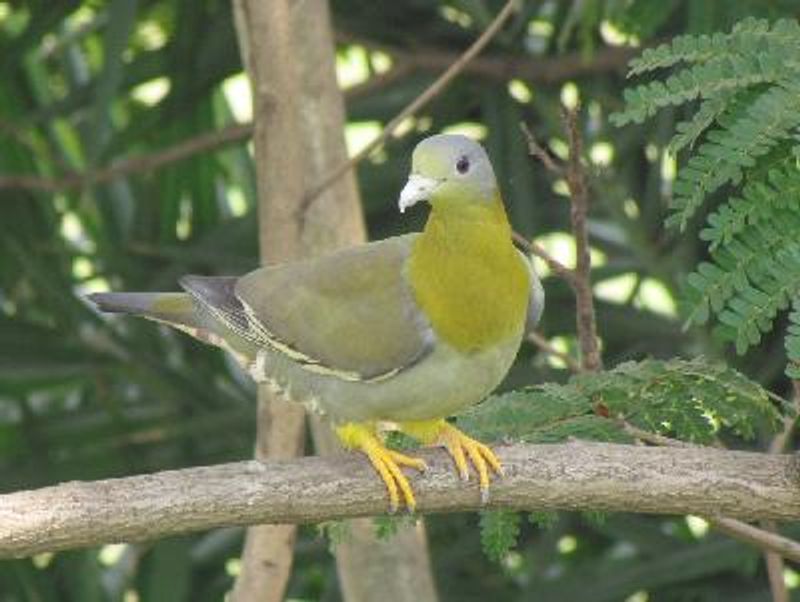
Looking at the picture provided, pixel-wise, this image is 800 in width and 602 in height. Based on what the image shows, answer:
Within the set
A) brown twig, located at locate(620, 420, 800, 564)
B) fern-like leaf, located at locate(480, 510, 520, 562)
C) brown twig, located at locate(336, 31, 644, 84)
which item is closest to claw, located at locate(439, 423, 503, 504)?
fern-like leaf, located at locate(480, 510, 520, 562)

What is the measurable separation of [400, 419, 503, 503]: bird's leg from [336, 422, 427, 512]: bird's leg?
68 millimetres

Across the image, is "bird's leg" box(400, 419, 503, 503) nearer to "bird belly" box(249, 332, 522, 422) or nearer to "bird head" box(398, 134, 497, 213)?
"bird belly" box(249, 332, 522, 422)

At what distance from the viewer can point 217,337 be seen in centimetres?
330

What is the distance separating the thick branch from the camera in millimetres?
2539

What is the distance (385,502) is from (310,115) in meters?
1.21

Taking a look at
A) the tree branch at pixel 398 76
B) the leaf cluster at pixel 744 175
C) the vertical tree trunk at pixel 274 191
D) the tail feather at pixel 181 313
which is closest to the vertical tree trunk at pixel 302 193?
the vertical tree trunk at pixel 274 191

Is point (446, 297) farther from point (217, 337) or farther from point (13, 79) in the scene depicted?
point (13, 79)

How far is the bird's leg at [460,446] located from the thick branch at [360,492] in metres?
0.02

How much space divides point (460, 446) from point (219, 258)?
2045 mm

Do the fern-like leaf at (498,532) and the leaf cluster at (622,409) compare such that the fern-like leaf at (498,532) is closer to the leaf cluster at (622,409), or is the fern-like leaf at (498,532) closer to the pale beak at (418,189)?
the leaf cluster at (622,409)

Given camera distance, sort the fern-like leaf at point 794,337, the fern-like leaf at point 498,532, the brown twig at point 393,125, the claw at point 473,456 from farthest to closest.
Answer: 1. the brown twig at point 393,125
2. the fern-like leaf at point 498,532
3. the claw at point 473,456
4. the fern-like leaf at point 794,337

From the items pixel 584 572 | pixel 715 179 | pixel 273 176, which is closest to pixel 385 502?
pixel 715 179

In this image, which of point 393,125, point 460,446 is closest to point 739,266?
point 460,446

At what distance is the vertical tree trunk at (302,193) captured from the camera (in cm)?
345
